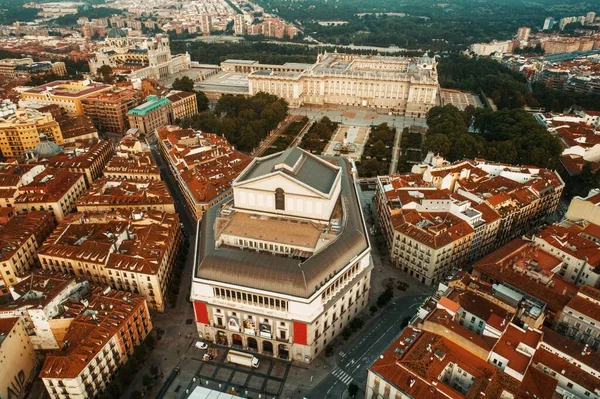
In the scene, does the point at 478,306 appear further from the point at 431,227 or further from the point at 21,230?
the point at 21,230

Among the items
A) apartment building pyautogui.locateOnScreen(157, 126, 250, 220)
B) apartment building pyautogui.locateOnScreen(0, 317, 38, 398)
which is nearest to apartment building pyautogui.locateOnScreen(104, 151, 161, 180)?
apartment building pyautogui.locateOnScreen(157, 126, 250, 220)

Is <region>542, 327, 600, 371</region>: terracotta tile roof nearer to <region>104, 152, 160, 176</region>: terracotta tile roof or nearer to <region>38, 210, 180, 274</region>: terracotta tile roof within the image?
<region>38, 210, 180, 274</region>: terracotta tile roof

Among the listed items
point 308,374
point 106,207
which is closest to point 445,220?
point 308,374

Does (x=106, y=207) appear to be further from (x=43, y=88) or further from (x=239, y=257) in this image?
(x=43, y=88)

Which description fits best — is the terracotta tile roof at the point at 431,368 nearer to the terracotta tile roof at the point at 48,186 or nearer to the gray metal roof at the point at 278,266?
the gray metal roof at the point at 278,266

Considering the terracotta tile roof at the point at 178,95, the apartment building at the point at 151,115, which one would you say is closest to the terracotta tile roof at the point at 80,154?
the apartment building at the point at 151,115
